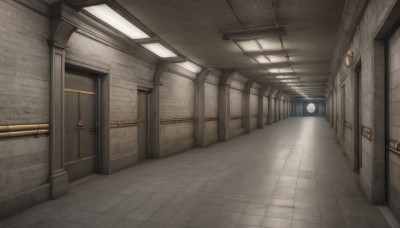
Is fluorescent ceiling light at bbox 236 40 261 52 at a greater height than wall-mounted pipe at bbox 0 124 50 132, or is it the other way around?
fluorescent ceiling light at bbox 236 40 261 52

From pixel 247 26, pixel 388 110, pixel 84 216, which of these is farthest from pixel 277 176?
pixel 84 216

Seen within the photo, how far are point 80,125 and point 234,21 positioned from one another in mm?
4287

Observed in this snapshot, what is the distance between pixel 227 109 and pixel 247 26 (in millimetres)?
8064

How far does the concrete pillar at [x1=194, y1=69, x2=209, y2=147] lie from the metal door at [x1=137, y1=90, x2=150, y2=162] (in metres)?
3.29

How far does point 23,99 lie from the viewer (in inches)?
169

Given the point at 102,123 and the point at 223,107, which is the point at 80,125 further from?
the point at 223,107

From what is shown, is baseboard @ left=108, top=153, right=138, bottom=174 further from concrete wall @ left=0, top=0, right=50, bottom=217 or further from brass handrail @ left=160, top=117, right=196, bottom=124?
concrete wall @ left=0, top=0, right=50, bottom=217

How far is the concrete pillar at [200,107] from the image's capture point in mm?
11617

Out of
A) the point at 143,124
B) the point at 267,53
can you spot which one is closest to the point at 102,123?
the point at 143,124

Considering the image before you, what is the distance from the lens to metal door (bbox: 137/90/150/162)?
8.38 meters

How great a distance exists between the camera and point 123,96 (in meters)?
7.25

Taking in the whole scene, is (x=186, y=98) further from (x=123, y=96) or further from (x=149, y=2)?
(x=149, y=2)

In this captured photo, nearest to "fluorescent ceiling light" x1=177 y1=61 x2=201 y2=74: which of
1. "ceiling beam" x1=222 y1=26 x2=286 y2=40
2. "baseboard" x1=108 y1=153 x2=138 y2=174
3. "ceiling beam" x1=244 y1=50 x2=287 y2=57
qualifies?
"ceiling beam" x1=244 y1=50 x2=287 y2=57

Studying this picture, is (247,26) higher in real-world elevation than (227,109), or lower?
higher
